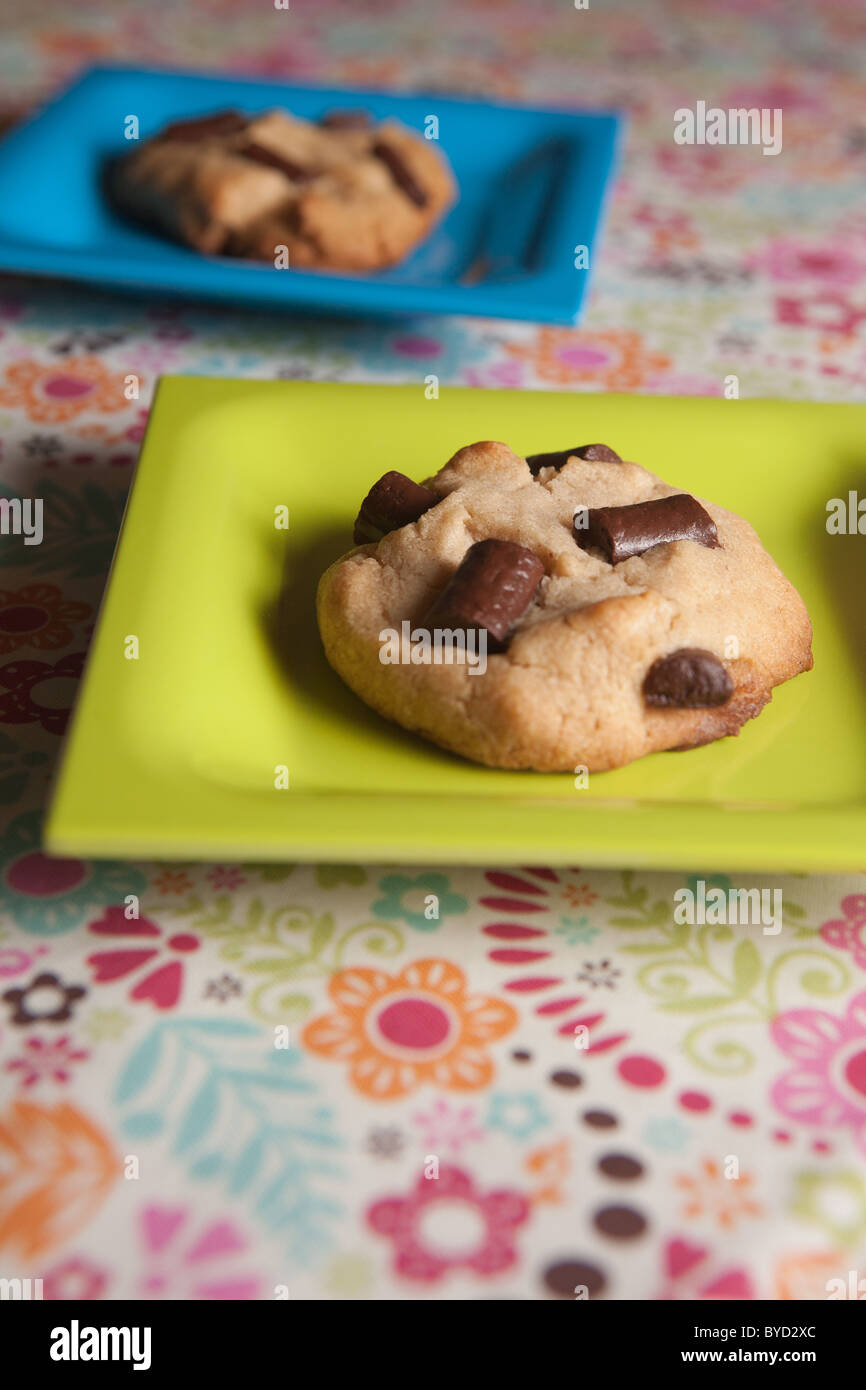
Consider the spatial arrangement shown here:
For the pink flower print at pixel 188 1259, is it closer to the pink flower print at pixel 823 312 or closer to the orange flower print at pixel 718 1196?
the orange flower print at pixel 718 1196

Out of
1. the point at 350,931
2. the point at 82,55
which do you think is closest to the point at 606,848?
the point at 350,931

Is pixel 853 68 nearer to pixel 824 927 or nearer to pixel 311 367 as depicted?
pixel 311 367

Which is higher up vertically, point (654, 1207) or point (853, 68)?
point (853, 68)

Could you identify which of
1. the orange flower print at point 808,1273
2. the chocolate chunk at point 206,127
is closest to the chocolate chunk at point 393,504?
the orange flower print at point 808,1273

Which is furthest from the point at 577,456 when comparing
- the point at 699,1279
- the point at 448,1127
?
the point at 699,1279

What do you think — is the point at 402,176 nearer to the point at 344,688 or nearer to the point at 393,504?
the point at 393,504

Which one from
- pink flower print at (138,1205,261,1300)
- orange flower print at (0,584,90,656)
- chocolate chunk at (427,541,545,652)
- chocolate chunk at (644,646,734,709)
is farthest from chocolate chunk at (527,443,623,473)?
pink flower print at (138,1205,261,1300)
